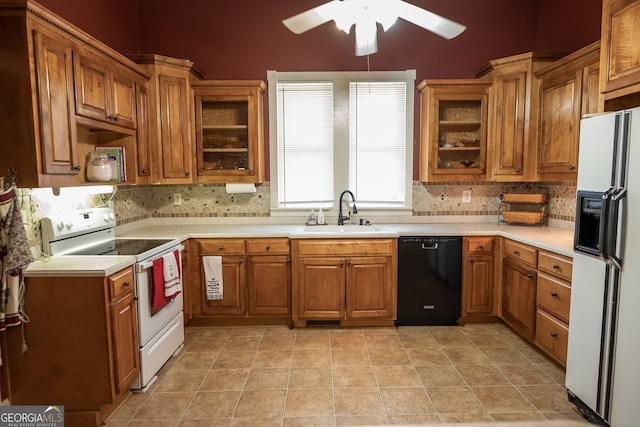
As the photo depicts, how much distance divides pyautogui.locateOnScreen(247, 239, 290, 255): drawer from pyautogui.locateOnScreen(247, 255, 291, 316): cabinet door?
0.05 meters

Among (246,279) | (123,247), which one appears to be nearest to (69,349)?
(123,247)

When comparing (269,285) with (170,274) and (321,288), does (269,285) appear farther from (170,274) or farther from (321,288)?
(170,274)

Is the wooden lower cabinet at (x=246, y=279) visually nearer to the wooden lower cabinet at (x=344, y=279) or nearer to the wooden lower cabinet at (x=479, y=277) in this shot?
the wooden lower cabinet at (x=344, y=279)

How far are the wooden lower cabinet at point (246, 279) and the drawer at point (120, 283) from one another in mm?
1032

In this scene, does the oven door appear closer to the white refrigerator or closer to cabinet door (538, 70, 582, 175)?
the white refrigerator

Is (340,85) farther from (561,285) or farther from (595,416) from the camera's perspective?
(595,416)

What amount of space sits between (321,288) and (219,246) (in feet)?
3.29

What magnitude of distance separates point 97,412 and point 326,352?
1.58m

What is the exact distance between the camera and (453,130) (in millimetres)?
3799

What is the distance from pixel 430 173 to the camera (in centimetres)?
365

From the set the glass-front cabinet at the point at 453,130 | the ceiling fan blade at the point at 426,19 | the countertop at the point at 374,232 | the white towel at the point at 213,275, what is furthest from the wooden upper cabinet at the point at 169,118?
the glass-front cabinet at the point at 453,130

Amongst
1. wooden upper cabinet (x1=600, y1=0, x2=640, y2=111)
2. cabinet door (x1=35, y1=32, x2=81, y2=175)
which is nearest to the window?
wooden upper cabinet (x1=600, y1=0, x2=640, y2=111)

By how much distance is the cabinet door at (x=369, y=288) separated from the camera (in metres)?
3.37

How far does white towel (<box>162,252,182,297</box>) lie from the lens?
265 cm
